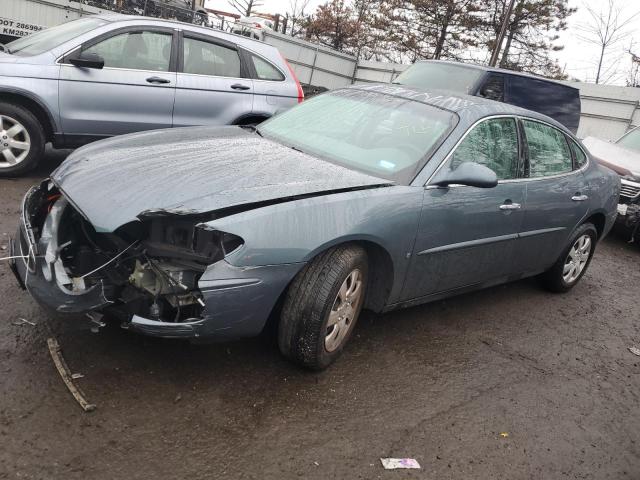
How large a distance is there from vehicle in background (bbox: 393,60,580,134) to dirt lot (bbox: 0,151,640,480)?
590 cm

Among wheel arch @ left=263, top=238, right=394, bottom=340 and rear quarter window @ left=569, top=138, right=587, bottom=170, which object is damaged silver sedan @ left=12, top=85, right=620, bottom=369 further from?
rear quarter window @ left=569, top=138, right=587, bottom=170

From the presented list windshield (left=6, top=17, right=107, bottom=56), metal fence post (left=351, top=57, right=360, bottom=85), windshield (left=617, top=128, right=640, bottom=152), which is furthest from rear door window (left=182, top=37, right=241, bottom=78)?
metal fence post (left=351, top=57, right=360, bottom=85)

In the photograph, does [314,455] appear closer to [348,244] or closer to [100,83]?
[348,244]

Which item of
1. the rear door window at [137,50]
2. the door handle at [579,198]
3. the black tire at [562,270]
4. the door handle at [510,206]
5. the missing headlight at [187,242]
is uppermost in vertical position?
the rear door window at [137,50]

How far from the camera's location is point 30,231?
2.79 m

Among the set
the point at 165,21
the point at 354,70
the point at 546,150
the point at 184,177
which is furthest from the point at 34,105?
the point at 354,70

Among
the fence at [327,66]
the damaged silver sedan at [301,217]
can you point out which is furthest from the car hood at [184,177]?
the fence at [327,66]

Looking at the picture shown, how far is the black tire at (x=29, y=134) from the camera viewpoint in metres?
5.32

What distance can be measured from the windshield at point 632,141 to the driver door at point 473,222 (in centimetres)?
604

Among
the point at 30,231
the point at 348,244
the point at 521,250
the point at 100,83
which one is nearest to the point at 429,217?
the point at 348,244

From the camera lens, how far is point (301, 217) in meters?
2.71

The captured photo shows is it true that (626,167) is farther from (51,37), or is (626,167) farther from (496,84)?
(51,37)

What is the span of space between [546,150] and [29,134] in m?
4.75

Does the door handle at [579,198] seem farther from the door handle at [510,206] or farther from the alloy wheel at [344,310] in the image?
the alloy wheel at [344,310]
